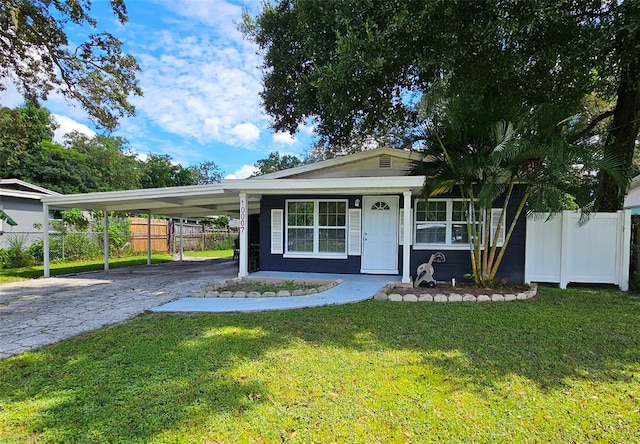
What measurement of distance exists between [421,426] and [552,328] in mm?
3343

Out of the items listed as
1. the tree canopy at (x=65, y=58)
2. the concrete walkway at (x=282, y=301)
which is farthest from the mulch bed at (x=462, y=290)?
the tree canopy at (x=65, y=58)

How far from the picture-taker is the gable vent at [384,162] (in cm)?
949

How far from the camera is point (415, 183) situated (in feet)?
23.8

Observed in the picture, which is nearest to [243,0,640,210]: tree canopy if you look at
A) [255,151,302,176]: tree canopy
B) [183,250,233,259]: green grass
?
[183,250,233,259]: green grass

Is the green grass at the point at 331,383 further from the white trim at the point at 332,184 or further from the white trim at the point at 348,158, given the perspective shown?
the white trim at the point at 348,158

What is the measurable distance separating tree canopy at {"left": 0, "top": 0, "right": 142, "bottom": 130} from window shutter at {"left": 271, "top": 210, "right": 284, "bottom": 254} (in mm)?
6229

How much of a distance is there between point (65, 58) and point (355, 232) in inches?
385

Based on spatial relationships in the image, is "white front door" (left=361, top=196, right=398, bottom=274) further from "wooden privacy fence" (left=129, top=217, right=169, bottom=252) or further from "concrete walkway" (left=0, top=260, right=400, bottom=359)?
"wooden privacy fence" (left=129, top=217, right=169, bottom=252)

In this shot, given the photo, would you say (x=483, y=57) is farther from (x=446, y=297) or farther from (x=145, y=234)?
(x=145, y=234)

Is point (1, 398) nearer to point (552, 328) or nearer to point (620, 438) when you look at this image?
point (620, 438)

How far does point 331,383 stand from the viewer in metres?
3.14

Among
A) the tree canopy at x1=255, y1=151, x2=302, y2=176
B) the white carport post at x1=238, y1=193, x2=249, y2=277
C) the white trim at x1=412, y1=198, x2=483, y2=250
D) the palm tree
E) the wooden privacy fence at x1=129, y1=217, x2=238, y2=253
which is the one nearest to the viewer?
the palm tree

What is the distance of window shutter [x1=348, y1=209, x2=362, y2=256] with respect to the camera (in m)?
9.19

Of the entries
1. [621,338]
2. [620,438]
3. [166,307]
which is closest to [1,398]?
[166,307]
